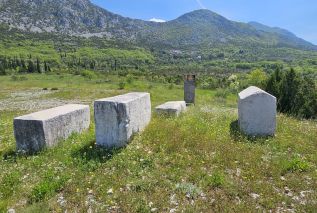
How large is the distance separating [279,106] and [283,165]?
45.1 feet

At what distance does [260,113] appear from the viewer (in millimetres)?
13039

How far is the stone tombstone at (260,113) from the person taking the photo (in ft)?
42.5

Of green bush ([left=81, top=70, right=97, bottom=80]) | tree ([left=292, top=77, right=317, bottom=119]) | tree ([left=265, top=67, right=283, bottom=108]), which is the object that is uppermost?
tree ([left=265, top=67, right=283, bottom=108])

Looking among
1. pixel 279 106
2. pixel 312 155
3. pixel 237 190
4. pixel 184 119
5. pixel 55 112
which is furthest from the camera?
pixel 279 106

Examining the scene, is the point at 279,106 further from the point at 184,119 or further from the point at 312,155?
the point at 312,155

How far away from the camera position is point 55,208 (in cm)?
790

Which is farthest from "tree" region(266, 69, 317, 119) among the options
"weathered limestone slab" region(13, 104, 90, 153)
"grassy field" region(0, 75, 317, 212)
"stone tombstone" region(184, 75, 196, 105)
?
"weathered limestone slab" region(13, 104, 90, 153)

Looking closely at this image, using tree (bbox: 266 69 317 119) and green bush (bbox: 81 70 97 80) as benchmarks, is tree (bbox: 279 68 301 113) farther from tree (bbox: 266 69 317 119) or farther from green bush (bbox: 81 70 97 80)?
green bush (bbox: 81 70 97 80)

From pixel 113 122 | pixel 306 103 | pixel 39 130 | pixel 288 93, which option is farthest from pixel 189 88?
pixel 39 130

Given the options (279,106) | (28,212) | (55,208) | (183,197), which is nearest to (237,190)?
(183,197)

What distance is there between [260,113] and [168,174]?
5602 millimetres

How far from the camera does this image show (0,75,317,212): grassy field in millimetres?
7945

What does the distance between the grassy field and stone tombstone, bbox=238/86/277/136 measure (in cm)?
57

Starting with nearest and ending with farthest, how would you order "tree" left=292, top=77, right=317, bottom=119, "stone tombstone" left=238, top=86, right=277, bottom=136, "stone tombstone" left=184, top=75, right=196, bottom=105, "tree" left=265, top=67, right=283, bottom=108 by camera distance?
"stone tombstone" left=238, top=86, right=277, bottom=136, "tree" left=292, top=77, right=317, bottom=119, "tree" left=265, top=67, right=283, bottom=108, "stone tombstone" left=184, top=75, right=196, bottom=105
